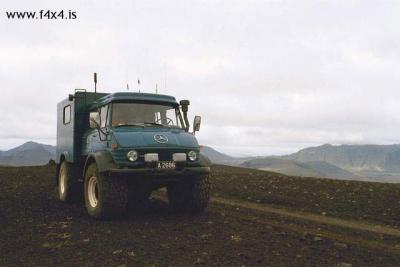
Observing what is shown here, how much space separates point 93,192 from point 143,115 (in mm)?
2450

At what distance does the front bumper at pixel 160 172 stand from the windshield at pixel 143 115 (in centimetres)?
160

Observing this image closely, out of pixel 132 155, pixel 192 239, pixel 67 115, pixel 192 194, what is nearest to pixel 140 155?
pixel 132 155

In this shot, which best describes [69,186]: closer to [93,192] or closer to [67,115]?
[67,115]

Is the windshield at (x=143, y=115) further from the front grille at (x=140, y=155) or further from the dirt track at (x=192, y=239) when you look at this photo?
the dirt track at (x=192, y=239)

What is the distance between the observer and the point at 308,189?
16203mm

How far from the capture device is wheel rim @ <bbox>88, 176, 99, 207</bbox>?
10828 millimetres

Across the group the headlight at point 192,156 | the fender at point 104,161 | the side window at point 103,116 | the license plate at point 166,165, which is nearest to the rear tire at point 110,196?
the fender at point 104,161

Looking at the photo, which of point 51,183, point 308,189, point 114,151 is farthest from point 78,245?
point 51,183

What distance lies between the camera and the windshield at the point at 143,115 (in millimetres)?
10852

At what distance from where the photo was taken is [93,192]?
11000mm

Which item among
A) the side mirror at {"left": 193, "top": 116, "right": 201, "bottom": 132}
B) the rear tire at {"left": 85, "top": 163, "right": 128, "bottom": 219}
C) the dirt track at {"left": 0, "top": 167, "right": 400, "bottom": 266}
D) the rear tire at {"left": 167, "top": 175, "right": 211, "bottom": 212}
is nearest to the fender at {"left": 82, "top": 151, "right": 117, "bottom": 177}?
the rear tire at {"left": 85, "top": 163, "right": 128, "bottom": 219}

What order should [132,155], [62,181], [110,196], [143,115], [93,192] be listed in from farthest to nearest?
1. [62,181]
2. [143,115]
3. [93,192]
4. [110,196]
5. [132,155]

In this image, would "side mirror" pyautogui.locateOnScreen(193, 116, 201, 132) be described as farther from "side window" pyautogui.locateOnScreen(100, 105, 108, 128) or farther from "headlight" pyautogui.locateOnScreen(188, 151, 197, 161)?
"side window" pyautogui.locateOnScreen(100, 105, 108, 128)

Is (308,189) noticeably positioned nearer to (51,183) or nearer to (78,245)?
(78,245)
